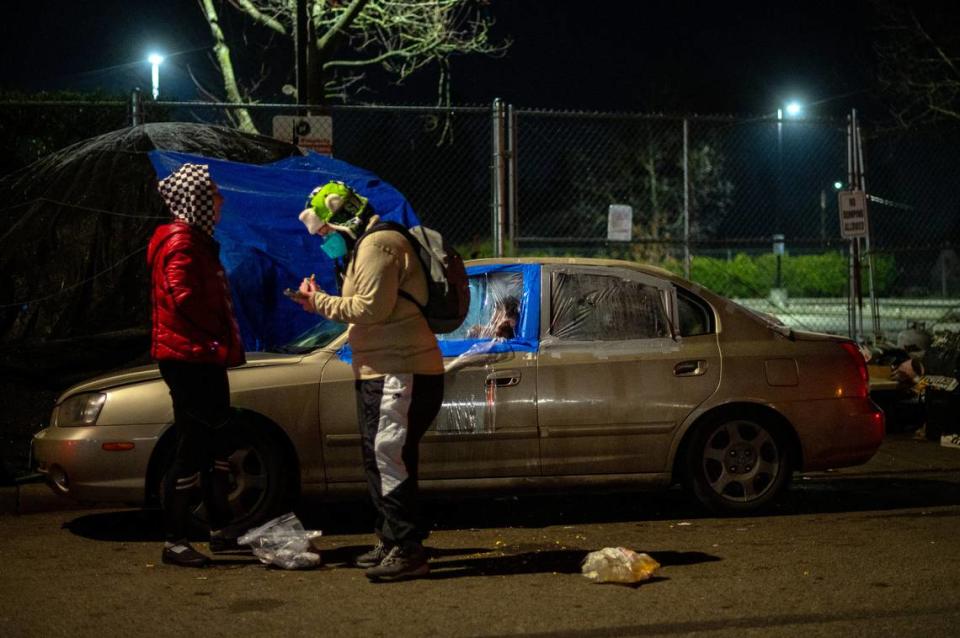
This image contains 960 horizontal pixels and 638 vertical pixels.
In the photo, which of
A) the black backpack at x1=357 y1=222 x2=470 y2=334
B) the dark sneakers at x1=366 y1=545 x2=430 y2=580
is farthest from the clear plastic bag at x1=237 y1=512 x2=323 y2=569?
the black backpack at x1=357 y1=222 x2=470 y2=334

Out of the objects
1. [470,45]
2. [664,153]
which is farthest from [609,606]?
[664,153]

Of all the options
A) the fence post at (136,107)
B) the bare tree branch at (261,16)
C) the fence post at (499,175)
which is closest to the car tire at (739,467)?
the fence post at (499,175)

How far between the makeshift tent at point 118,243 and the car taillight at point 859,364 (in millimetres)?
4125

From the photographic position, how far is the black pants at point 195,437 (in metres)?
5.80

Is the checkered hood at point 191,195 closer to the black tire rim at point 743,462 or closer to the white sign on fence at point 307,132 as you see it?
the black tire rim at point 743,462

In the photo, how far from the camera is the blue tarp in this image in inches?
386

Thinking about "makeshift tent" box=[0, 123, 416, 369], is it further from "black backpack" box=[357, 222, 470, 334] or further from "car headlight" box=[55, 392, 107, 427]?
"black backpack" box=[357, 222, 470, 334]

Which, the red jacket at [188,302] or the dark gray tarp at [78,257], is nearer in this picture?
the red jacket at [188,302]

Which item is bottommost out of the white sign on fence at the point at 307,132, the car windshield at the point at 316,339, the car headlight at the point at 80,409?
the car headlight at the point at 80,409

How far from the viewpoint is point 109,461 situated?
648 centimetres

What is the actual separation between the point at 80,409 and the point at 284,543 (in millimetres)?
1495

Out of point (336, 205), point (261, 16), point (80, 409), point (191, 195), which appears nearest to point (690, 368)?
point (336, 205)

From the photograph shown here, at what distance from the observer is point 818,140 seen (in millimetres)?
32031

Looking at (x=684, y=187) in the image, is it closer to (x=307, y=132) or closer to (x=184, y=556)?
(x=307, y=132)
